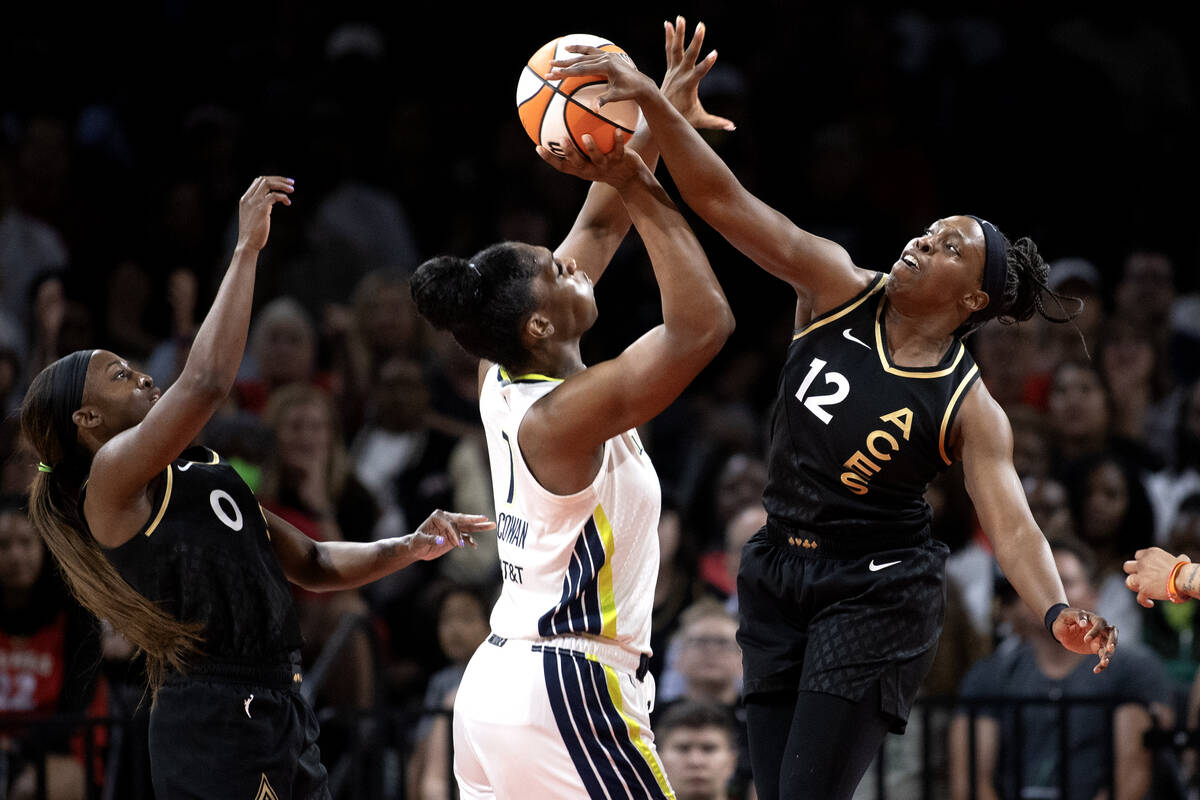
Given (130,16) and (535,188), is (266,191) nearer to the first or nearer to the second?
(535,188)

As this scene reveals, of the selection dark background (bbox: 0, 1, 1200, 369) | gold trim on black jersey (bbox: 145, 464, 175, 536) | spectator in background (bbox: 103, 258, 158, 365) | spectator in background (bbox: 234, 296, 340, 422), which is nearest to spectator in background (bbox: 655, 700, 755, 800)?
gold trim on black jersey (bbox: 145, 464, 175, 536)

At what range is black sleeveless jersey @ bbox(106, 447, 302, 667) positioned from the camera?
3.76 metres

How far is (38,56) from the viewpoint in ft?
30.8

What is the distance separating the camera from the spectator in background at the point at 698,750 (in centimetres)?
534

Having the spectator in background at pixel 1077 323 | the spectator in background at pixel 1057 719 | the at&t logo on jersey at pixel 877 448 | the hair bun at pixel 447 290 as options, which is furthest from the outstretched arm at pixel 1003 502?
the spectator in background at pixel 1077 323

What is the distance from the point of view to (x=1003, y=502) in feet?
12.4

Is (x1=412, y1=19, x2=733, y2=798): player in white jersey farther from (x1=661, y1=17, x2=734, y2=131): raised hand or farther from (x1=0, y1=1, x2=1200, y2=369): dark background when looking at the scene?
(x1=0, y1=1, x2=1200, y2=369): dark background

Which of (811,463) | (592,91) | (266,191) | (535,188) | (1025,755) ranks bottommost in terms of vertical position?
(1025,755)

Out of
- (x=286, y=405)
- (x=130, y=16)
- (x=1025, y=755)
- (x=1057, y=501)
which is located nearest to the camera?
(x=1025, y=755)

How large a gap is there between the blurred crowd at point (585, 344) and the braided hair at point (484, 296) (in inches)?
51.7

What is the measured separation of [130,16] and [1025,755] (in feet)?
24.8

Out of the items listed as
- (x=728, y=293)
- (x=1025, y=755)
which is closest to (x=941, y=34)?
(x=728, y=293)

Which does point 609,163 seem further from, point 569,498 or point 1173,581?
point 1173,581

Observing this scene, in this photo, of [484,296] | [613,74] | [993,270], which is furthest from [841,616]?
[613,74]
